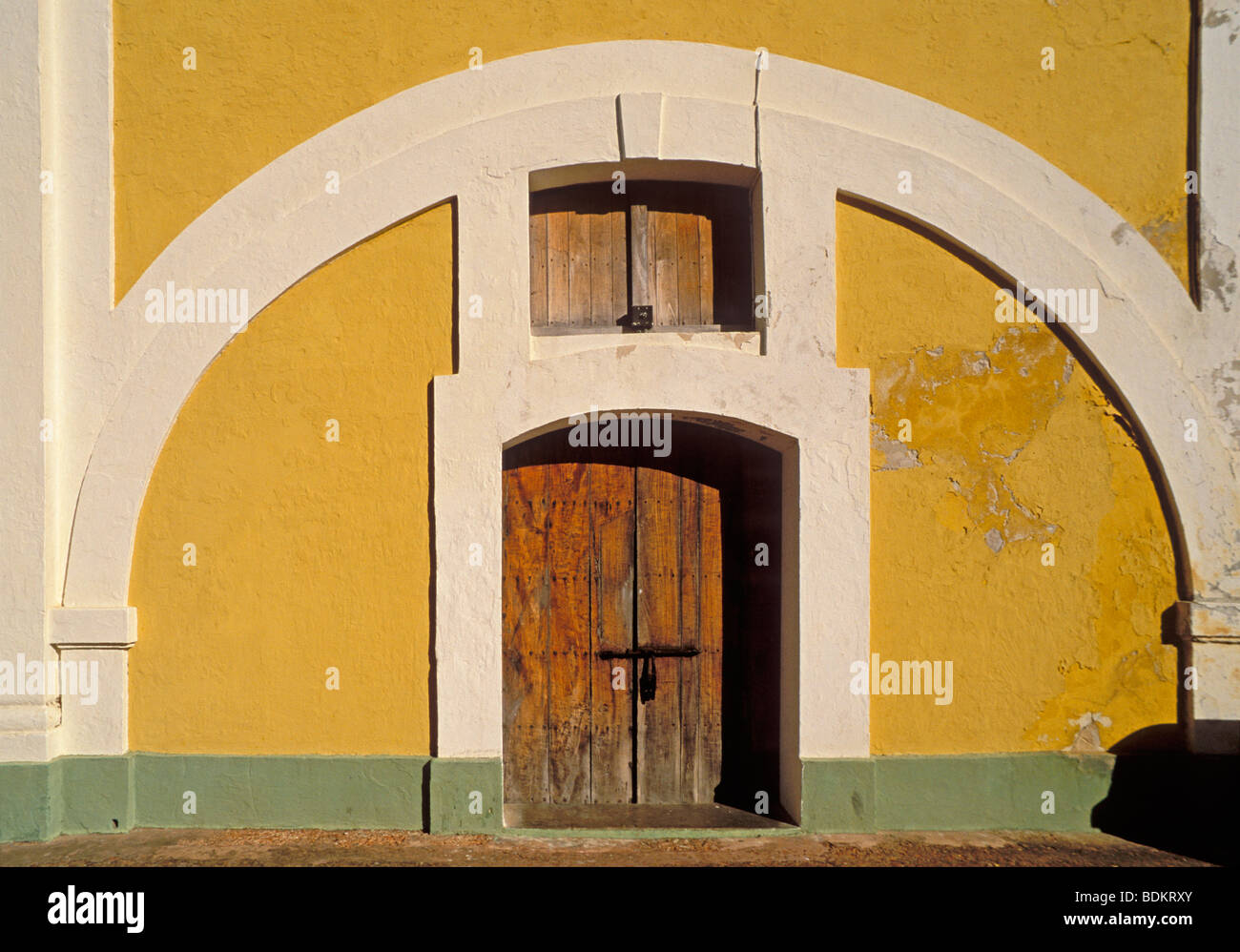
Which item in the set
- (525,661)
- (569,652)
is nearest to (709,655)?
(569,652)


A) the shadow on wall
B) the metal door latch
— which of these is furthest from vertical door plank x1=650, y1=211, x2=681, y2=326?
the shadow on wall

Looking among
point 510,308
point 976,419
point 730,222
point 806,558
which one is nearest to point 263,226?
point 510,308

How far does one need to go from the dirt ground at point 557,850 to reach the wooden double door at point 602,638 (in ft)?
1.76

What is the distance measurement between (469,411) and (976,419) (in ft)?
9.58

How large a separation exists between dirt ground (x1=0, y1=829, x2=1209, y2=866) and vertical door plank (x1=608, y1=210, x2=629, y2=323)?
3079 millimetres

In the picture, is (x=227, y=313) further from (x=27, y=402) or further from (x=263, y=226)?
(x=27, y=402)

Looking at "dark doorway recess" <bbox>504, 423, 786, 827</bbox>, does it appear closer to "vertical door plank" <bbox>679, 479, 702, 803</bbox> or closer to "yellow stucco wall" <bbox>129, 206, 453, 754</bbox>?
"vertical door plank" <bbox>679, 479, 702, 803</bbox>

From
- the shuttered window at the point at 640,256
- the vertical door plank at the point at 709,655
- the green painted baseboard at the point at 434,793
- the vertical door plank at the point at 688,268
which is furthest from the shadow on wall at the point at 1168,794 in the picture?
the vertical door plank at the point at 688,268

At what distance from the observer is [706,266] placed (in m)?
5.58

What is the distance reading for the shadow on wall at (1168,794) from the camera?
199 inches

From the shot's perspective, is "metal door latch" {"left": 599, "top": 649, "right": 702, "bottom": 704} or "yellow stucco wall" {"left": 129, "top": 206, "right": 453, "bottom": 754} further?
"metal door latch" {"left": 599, "top": 649, "right": 702, "bottom": 704}

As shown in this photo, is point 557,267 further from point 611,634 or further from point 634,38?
point 611,634

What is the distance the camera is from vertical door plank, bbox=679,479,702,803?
555cm

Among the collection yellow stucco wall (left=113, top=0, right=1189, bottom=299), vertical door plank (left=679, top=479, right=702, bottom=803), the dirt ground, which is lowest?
the dirt ground
